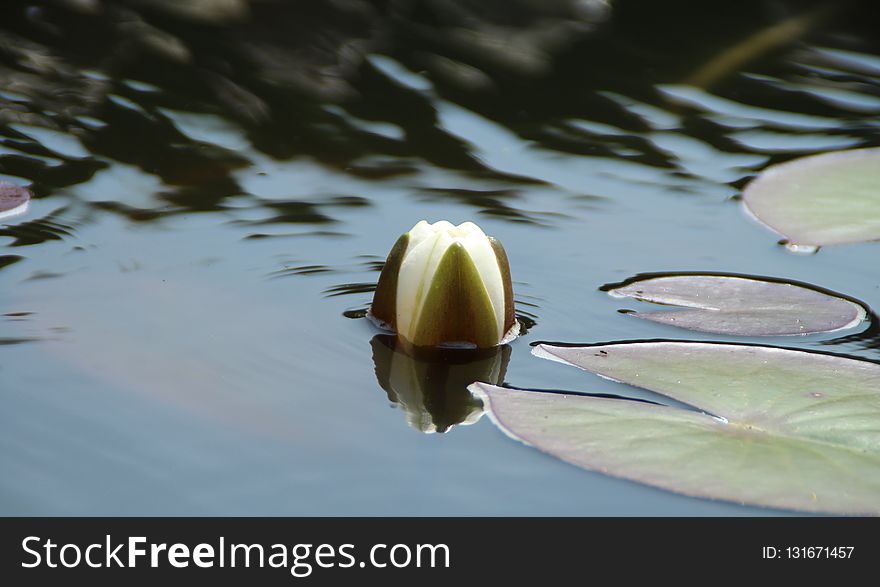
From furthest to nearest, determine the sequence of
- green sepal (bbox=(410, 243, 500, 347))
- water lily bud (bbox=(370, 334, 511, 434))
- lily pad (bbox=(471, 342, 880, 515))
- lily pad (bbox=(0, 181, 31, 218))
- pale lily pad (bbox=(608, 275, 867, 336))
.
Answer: lily pad (bbox=(0, 181, 31, 218)) → pale lily pad (bbox=(608, 275, 867, 336)) → green sepal (bbox=(410, 243, 500, 347)) → water lily bud (bbox=(370, 334, 511, 434)) → lily pad (bbox=(471, 342, 880, 515))

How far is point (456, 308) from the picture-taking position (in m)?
1.67

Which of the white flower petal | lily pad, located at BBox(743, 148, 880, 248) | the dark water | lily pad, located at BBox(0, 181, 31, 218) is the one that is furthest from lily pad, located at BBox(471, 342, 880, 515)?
lily pad, located at BBox(0, 181, 31, 218)

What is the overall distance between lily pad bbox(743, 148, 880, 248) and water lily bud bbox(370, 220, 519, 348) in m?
0.82

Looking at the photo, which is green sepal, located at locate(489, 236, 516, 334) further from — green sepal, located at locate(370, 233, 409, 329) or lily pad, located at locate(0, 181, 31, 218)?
lily pad, located at locate(0, 181, 31, 218)

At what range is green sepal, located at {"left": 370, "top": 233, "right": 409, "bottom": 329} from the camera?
1677mm

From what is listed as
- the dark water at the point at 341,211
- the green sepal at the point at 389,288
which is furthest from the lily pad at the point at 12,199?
the green sepal at the point at 389,288

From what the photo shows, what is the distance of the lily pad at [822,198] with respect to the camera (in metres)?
2.22

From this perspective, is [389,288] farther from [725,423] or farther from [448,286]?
[725,423]

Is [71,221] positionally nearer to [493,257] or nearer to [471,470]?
[493,257]

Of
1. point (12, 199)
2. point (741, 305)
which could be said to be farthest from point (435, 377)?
point (12, 199)

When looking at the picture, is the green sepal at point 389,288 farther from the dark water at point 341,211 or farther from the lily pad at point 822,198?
the lily pad at point 822,198

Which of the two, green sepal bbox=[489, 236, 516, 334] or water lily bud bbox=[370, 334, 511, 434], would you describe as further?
green sepal bbox=[489, 236, 516, 334]

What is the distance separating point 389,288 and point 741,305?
628 mm
